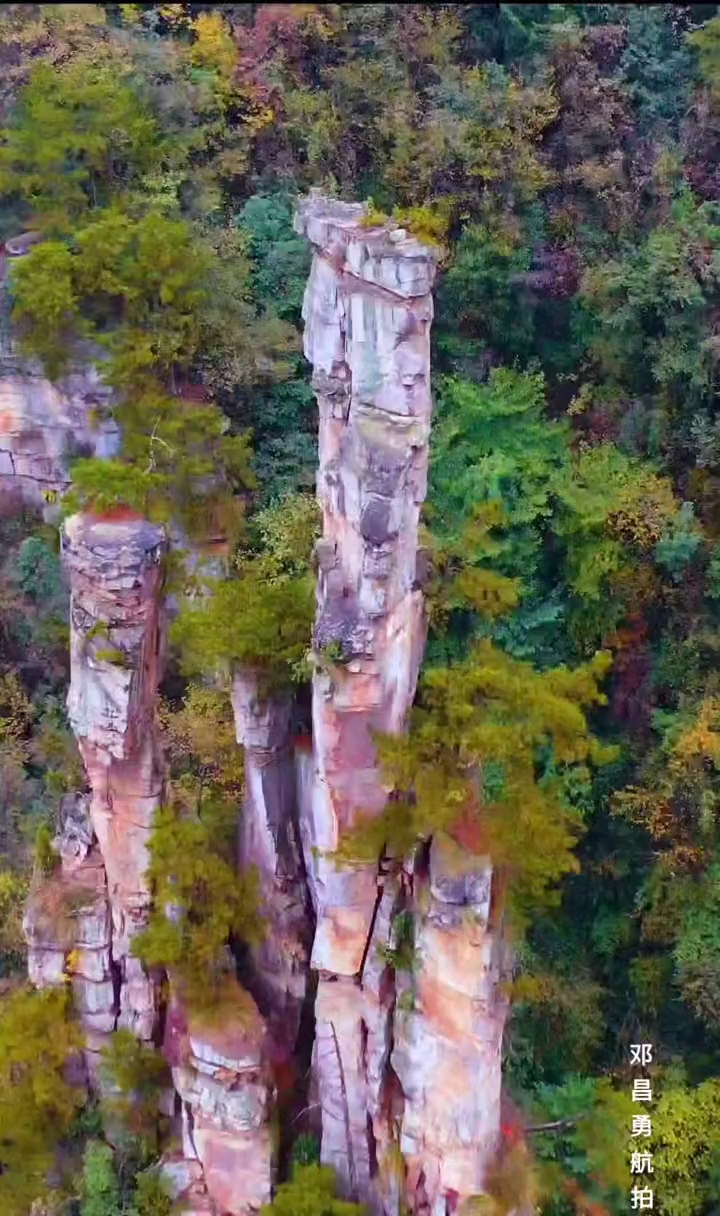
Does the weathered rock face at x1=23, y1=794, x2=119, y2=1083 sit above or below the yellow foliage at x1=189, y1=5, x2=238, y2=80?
below

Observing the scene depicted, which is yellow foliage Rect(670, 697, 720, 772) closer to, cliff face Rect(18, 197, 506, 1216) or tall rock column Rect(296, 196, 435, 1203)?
cliff face Rect(18, 197, 506, 1216)

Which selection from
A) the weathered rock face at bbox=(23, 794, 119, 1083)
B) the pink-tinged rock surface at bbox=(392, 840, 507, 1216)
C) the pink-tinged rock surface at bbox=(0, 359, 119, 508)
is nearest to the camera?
the pink-tinged rock surface at bbox=(392, 840, 507, 1216)

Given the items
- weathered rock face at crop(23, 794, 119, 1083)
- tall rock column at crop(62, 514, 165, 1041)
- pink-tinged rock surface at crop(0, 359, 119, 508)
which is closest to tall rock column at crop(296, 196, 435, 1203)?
tall rock column at crop(62, 514, 165, 1041)

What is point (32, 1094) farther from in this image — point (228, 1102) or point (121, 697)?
point (121, 697)

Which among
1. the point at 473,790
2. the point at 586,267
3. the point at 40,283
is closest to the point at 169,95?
the point at 40,283

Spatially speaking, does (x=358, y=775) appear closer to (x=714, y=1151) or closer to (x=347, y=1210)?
(x=347, y=1210)
